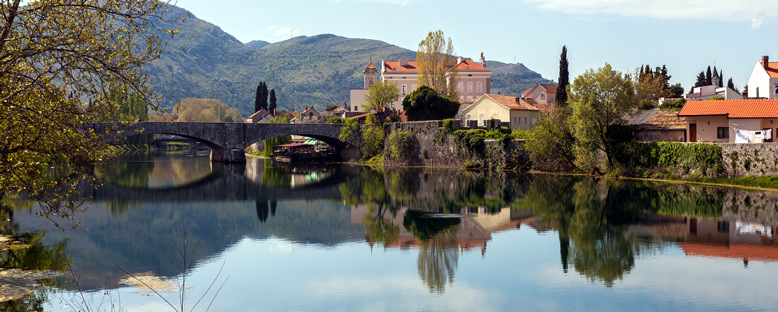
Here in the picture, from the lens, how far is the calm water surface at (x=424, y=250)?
61.3ft

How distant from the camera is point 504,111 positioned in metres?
70.4

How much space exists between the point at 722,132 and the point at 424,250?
3272cm

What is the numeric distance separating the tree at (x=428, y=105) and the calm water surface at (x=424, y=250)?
2878cm

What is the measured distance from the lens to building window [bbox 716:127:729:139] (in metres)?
48.9

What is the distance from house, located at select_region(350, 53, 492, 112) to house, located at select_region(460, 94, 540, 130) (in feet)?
96.5

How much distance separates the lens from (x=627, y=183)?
158ft

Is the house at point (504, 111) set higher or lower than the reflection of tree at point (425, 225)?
higher

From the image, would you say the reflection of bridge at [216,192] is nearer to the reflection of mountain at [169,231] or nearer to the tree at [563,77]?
the reflection of mountain at [169,231]

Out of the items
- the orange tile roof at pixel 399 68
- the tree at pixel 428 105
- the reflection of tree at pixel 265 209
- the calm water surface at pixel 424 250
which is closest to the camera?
the calm water surface at pixel 424 250

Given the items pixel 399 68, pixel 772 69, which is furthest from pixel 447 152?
pixel 399 68

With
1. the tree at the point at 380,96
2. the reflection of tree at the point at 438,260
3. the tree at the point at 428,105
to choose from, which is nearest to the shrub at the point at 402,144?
the tree at the point at 428,105

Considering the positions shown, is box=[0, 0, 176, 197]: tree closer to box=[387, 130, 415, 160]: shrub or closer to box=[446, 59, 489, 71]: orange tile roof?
box=[387, 130, 415, 160]: shrub

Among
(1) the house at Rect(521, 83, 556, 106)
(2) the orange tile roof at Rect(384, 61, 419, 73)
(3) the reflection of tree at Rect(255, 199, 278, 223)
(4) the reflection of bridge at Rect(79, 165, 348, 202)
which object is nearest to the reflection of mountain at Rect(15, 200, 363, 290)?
(3) the reflection of tree at Rect(255, 199, 278, 223)

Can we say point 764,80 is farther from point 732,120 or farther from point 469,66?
point 469,66
